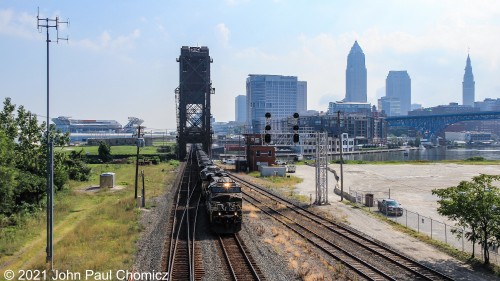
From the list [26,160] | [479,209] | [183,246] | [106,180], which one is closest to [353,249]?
[479,209]

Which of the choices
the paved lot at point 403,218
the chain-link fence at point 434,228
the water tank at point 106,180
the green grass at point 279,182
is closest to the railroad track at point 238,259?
the paved lot at point 403,218

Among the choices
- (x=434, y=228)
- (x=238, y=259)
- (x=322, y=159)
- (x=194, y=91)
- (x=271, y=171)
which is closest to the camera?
(x=238, y=259)

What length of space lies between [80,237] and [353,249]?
18.1 m

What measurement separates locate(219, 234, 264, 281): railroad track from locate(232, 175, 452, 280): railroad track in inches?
197

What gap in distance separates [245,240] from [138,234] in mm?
7753

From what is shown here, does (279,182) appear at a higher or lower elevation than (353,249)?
lower

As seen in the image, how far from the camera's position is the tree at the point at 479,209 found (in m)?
23.9

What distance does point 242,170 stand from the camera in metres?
95.4

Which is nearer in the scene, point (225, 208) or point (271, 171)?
point (225, 208)

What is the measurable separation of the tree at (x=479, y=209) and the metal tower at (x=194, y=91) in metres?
81.7

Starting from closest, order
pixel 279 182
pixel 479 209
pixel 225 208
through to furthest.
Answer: pixel 479 209 → pixel 225 208 → pixel 279 182

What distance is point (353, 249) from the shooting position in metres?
26.7

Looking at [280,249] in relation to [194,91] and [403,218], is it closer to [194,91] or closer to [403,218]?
[403,218]

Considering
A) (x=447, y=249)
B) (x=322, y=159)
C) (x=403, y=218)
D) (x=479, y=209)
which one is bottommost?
(x=403, y=218)
